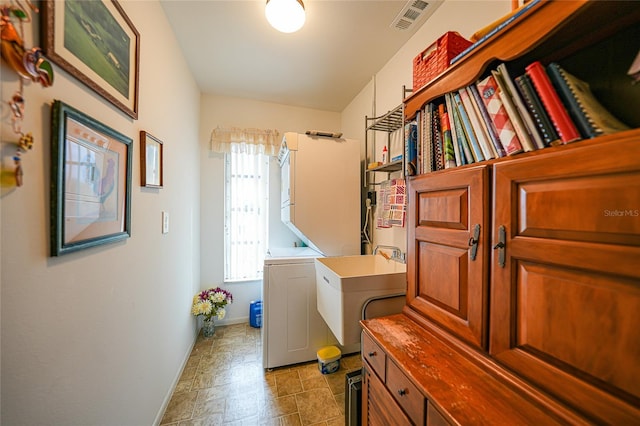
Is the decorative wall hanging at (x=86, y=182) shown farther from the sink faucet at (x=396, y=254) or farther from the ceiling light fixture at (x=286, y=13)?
the sink faucet at (x=396, y=254)

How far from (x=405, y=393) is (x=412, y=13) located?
2.08m

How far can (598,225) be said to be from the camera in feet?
1.64

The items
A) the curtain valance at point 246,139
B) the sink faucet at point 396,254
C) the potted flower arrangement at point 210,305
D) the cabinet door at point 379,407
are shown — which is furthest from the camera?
the curtain valance at point 246,139

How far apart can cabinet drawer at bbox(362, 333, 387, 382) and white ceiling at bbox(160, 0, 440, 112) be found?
76.7 inches

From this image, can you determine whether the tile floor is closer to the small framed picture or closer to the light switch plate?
the light switch plate

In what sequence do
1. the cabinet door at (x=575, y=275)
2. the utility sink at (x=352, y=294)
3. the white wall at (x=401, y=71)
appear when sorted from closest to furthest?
the cabinet door at (x=575, y=275)
the white wall at (x=401, y=71)
the utility sink at (x=352, y=294)

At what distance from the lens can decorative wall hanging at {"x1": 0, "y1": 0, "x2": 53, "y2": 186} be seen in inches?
20.5

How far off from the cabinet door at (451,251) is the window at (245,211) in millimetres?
2125

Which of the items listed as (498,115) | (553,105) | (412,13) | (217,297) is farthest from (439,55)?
(217,297)

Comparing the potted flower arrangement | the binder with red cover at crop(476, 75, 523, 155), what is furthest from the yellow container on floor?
the binder with red cover at crop(476, 75, 523, 155)

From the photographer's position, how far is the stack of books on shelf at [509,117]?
0.57 metres

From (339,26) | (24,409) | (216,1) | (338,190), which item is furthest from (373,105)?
(24,409)

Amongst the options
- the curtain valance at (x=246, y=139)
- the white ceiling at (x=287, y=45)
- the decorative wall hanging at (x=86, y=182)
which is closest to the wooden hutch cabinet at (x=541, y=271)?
the white ceiling at (x=287, y=45)

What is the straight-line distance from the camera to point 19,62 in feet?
1.80
